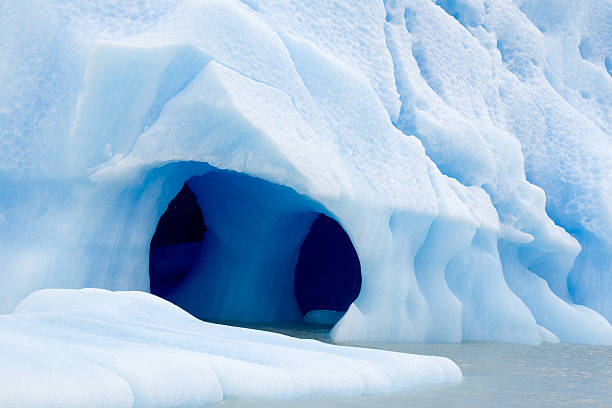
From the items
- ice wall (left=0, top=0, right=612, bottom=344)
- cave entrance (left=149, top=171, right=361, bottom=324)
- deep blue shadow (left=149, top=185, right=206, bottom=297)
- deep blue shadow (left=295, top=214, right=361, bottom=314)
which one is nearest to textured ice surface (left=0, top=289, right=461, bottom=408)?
ice wall (left=0, top=0, right=612, bottom=344)

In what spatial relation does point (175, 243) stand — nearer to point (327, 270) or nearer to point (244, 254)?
point (327, 270)

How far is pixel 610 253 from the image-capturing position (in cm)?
884

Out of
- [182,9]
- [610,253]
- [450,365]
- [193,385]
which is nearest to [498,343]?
[610,253]

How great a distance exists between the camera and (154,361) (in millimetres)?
3221

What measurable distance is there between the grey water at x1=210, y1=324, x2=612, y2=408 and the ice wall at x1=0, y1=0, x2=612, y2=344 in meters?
0.63


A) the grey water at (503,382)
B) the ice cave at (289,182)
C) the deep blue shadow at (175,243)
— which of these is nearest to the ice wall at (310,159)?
the ice cave at (289,182)

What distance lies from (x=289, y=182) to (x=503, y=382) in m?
2.39

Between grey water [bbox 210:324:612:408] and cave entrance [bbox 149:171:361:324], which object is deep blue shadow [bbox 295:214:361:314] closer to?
cave entrance [bbox 149:171:361:324]

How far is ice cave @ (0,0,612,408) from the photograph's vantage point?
15.2 feet

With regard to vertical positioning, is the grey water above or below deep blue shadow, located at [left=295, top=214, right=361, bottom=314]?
above

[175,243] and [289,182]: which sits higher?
[289,182]

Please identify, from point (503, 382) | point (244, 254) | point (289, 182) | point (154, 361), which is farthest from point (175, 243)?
point (154, 361)

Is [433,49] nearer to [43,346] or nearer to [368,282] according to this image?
[368,282]

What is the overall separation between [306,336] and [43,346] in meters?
3.74
